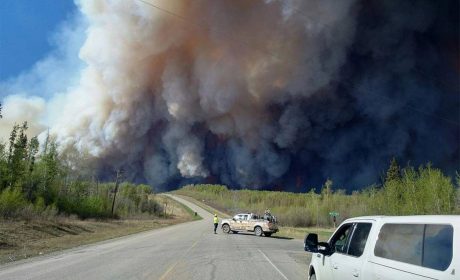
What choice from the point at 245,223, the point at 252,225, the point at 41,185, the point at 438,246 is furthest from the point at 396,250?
the point at 41,185

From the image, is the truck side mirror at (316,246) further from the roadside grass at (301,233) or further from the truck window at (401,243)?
the roadside grass at (301,233)

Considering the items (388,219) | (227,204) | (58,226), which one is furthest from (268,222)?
(227,204)

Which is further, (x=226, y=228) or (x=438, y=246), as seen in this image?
(x=226, y=228)

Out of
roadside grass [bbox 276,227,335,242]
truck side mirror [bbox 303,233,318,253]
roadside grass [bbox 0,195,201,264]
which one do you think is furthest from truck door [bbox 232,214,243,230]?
truck side mirror [bbox 303,233,318,253]

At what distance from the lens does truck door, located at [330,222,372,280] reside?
543cm

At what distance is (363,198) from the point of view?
2474 inches

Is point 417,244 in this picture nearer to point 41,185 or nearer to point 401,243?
point 401,243

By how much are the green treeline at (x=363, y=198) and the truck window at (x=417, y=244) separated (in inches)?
1165

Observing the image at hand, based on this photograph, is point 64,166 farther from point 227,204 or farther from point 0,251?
point 227,204

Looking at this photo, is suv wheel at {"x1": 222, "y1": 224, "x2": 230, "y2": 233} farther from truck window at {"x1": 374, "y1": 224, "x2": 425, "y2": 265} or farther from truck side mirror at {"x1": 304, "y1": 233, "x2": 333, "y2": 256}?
truck window at {"x1": 374, "y1": 224, "x2": 425, "y2": 265}

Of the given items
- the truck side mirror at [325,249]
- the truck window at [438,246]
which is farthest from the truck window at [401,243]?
the truck side mirror at [325,249]

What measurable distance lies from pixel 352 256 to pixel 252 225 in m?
32.2

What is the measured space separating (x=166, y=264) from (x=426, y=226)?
1091 cm

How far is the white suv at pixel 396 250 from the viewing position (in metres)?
3.77
